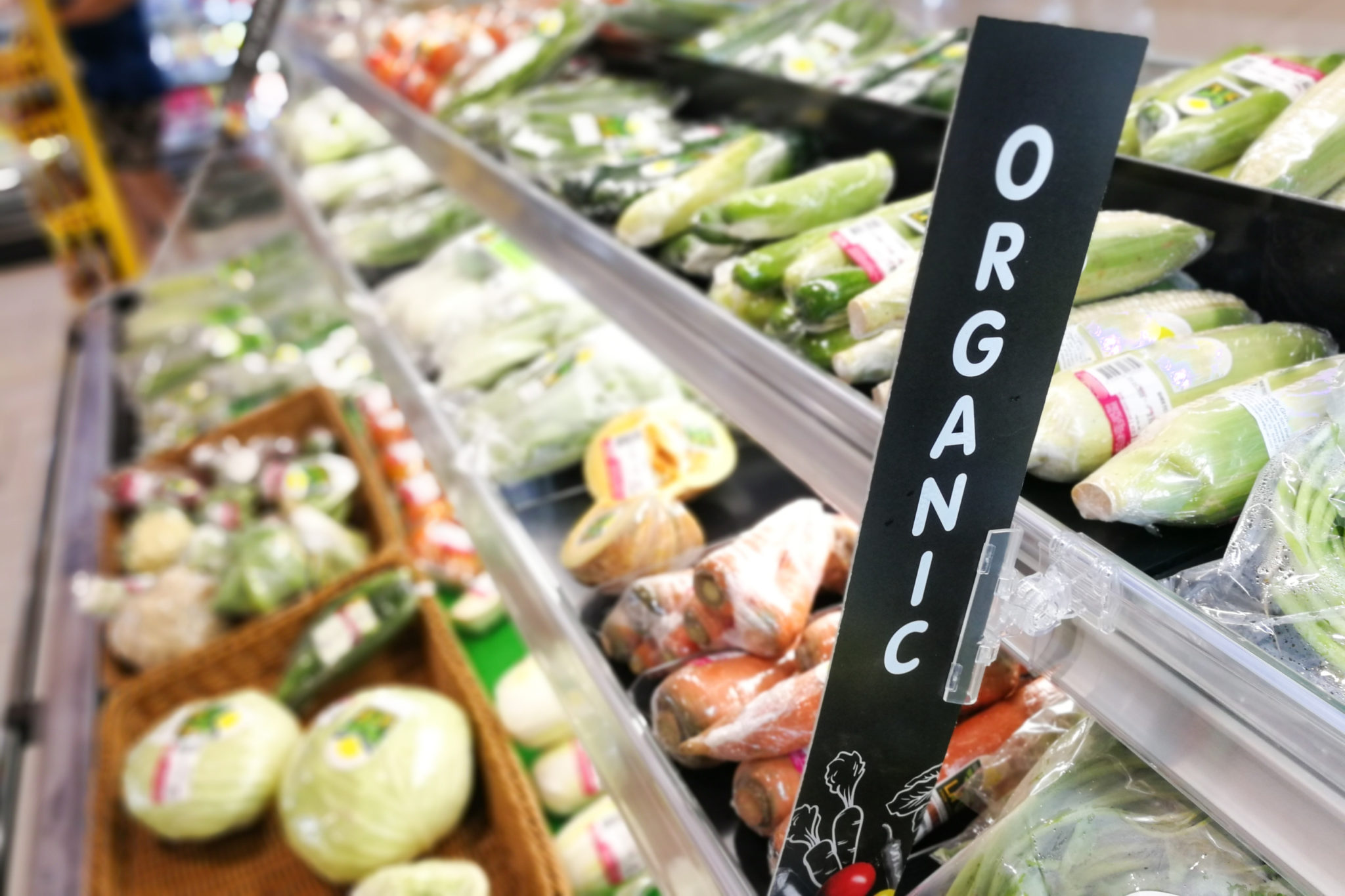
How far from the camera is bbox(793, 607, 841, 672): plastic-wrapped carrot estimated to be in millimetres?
965

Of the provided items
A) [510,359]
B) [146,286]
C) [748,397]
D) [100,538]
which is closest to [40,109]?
[146,286]

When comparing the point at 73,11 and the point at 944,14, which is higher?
the point at 944,14

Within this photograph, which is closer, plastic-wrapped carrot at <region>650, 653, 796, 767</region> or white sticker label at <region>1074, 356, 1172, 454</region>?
white sticker label at <region>1074, 356, 1172, 454</region>

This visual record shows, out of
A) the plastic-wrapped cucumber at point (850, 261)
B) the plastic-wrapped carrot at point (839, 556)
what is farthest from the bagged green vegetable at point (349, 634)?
the plastic-wrapped cucumber at point (850, 261)

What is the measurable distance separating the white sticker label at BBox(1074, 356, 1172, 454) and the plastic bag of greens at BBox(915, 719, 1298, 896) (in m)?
0.24

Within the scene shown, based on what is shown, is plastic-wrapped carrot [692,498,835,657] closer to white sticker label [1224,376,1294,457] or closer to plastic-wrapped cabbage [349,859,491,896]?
white sticker label [1224,376,1294,457]

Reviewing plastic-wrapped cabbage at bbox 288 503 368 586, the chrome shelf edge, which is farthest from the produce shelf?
plastic-wrapped cabbage at bbox 288 503 368 586

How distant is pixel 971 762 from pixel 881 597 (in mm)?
366

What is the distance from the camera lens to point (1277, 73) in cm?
104

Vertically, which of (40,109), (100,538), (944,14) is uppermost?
(944,14)

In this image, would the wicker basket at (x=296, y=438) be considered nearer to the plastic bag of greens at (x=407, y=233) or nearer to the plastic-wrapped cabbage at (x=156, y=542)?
the plastic-wrapped cabbage at (x=156, y=542)

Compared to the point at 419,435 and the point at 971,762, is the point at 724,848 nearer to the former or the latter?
the point at 971,762

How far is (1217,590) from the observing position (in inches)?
25.2

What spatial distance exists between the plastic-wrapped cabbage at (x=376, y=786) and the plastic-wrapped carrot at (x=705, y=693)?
2.12ft
